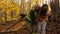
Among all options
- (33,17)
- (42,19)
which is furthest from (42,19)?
(33,17)

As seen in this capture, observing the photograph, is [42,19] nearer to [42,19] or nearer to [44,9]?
[42,19]

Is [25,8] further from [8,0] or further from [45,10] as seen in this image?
[45,10]

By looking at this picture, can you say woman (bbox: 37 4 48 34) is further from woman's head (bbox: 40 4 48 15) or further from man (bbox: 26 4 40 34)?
man (bbox: 26 4 40 34)

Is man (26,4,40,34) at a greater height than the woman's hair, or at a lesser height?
lesser

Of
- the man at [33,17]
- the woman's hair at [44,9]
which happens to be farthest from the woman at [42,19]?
the man at [33,17]

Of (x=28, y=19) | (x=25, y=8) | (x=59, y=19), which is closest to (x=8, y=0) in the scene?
(x=25, y=8)

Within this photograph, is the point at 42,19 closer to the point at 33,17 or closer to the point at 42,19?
the point at 42,19

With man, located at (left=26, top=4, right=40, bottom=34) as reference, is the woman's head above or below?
above

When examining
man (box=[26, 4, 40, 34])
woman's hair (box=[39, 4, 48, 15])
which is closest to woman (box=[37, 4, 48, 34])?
woman's hair (box=[39, 4, 48, 15])

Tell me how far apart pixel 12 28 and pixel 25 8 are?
1424 mm

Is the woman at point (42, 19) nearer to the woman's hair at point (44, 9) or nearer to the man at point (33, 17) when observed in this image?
the woman's hair at point (44, 9)

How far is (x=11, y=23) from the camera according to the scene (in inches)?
320

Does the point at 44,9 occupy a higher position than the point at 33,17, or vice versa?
the point at 44,9

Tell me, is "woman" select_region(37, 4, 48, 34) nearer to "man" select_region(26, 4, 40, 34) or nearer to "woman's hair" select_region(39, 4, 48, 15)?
"woman's hair" select_region(39, 4, 48, 15)
